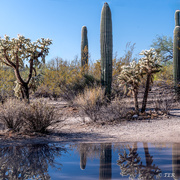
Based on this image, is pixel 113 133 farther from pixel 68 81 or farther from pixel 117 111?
pixel 68 81

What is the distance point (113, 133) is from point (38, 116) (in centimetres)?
276

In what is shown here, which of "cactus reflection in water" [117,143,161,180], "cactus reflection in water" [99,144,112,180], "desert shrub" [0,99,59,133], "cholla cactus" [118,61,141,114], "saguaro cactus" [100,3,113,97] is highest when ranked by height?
"saguaro cactus" [100,3,113,97]

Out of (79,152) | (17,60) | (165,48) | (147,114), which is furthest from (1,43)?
(165,48)

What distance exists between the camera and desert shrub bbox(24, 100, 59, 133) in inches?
373

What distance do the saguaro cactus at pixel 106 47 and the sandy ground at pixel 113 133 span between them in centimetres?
491

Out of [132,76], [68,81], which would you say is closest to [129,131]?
[132,76]

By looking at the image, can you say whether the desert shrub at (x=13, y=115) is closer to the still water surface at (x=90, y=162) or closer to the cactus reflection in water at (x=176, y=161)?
the still water surface at (x=90, y=162)

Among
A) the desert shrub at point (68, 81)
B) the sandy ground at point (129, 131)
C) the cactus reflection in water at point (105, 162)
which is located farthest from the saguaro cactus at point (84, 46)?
the cactus reflection in water at point (105, 162)

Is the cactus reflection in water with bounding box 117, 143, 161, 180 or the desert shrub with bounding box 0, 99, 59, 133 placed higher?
the desert shrub with bounding box 0, 99, 59, 133

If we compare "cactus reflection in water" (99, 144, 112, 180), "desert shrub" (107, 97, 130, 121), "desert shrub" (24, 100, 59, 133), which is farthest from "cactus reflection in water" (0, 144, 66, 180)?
"desert shrub" (107, 97, 130, 121)

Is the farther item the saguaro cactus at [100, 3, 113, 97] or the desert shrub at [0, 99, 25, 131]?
the saguaro cactus at [100, 3, 113, 97]

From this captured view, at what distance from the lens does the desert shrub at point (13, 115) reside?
9.54 meters

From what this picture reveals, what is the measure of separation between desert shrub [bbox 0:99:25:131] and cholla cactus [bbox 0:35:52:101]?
490 cm

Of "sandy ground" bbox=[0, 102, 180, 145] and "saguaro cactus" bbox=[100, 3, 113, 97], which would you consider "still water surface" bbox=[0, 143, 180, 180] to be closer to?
"sandy ground" bbox=[0, 102, 180, 145]
